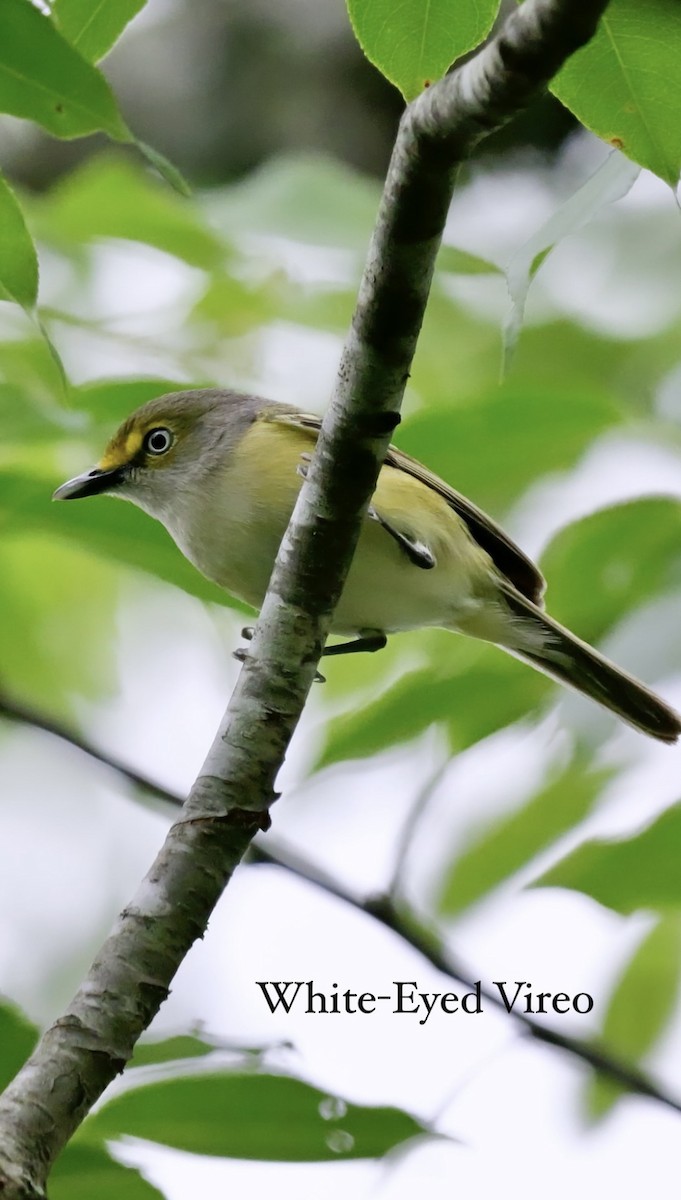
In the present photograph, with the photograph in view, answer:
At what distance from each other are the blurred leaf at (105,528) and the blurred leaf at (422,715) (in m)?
0.56

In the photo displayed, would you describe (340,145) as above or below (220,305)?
above

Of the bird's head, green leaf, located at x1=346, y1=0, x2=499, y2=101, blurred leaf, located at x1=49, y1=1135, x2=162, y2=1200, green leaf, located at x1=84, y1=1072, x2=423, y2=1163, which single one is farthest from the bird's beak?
green leaf, located at x1=346, y1=0, x2=499, y2=101

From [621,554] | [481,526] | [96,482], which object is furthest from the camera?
[96,482]

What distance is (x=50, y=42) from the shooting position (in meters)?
2.22

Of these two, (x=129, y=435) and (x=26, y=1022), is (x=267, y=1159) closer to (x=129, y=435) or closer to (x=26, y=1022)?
(x=26, y=1022)

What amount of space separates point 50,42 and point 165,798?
2.05m

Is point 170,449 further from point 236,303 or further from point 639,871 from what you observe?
point 639,871

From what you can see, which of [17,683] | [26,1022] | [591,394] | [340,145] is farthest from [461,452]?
[340,145]

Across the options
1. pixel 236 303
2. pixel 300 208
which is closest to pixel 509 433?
pixel 300 208

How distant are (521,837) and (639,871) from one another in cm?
46

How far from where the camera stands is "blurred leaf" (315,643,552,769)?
3.31 metres

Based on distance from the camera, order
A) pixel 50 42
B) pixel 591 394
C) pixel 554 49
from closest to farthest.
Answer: pixel 554 49, pixel 50 42, pixel 591 394

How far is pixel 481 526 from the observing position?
167 inches

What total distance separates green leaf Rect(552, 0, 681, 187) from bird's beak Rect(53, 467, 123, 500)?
2.45m
